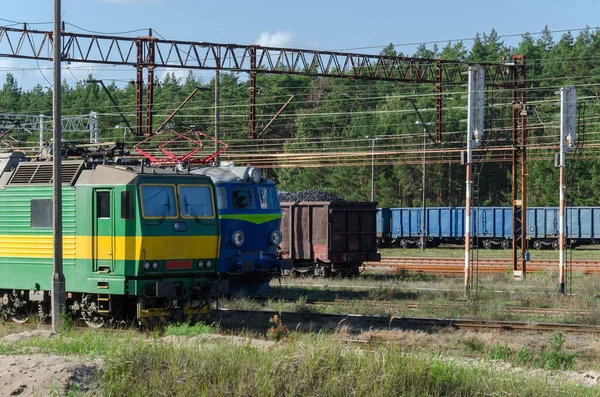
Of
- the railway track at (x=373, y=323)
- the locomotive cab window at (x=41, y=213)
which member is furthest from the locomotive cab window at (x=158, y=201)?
the railway track at (x=373, y=323)

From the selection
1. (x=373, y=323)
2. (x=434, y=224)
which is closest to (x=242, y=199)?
(x=373, y=323)

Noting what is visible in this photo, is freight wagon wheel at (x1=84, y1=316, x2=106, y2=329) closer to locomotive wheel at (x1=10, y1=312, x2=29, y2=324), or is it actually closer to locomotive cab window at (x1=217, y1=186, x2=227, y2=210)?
locomotive wheel at (x1=10, y1=312, x2=29, y2=324)

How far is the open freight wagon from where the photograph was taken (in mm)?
28609

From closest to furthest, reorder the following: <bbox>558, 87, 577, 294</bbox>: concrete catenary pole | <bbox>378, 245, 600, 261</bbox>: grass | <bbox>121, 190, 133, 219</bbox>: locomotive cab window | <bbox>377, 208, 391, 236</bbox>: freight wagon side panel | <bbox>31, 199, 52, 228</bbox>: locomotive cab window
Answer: <bbox>121, 190, 133, 219</bbox>: locomotive cab window, <bbox>31, 199, 52, 228</bbox>: locomotive cab window, <bbox>558, 87, 577, 294</bbox>: concrete catenary pole, <bbox>378, 245, 600, 261</bbox>: grass, <bbox>377, 208, 391, 236</bbox>: freight wagon side panel

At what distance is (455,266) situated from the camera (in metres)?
36.2

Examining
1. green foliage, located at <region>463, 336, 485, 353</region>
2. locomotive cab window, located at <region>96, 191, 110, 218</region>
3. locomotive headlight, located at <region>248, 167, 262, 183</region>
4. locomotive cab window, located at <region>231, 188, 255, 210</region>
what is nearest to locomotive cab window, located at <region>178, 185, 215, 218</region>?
locomotive cab window, located at <region>96, 191, 110, 218</region>

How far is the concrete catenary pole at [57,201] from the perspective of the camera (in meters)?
15.1

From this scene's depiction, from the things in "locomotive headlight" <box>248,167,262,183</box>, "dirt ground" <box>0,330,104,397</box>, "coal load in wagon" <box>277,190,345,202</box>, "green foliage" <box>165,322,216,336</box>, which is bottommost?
"green foliage" <box>165,322,216,336</box>

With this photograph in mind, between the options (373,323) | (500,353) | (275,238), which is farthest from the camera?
(275,238)

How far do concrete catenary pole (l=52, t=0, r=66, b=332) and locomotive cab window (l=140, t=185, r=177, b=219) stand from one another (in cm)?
145

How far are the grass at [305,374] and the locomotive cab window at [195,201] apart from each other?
5.87m

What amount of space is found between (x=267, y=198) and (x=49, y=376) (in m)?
13.2

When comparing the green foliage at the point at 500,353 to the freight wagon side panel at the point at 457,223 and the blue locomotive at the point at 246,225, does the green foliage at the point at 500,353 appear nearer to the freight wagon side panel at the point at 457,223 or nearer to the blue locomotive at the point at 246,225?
the blue locomotive at the point at 246,225

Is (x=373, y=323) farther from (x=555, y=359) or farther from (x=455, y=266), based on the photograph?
(x=455, y=266)
